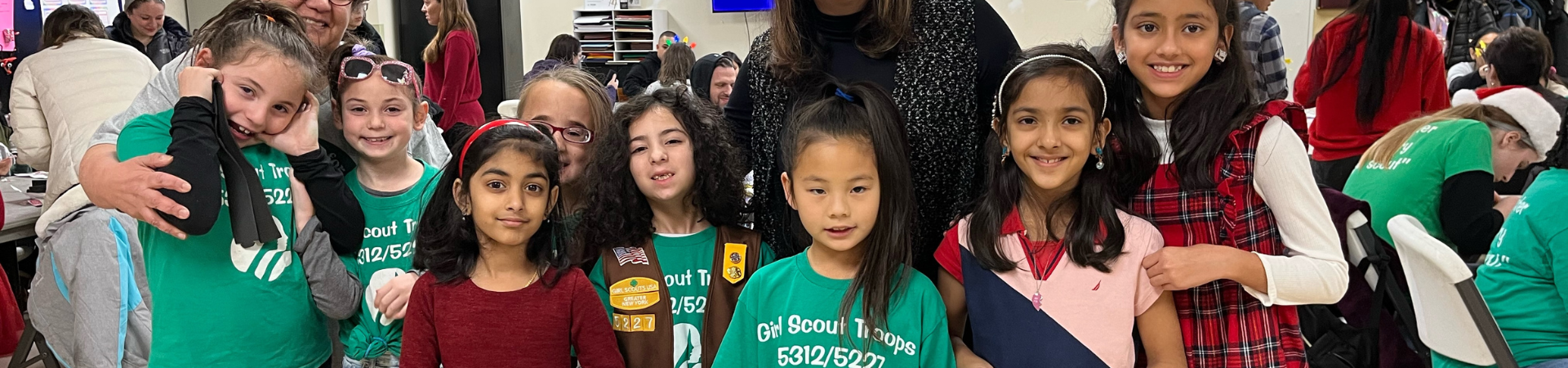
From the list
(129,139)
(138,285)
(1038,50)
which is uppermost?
(1038,50)

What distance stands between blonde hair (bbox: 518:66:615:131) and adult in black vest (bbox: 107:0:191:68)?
396 centimetres

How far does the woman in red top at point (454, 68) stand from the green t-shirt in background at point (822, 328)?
3061mm

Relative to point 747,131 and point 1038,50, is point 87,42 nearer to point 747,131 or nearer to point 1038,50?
point 747,131

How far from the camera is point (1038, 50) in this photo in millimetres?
1602

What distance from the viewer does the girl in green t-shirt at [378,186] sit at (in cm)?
183

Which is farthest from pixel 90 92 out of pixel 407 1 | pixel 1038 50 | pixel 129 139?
pixel 407 1

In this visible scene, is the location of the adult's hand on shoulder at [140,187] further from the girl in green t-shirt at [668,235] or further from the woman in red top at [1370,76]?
the woman in red top at [1370,76]

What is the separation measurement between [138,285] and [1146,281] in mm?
2477

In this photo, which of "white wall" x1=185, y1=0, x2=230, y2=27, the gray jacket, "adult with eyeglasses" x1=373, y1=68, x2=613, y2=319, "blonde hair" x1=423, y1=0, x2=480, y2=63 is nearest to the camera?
"adult with eyeglasses" x1=373, y1=68, x2=613, y2=319

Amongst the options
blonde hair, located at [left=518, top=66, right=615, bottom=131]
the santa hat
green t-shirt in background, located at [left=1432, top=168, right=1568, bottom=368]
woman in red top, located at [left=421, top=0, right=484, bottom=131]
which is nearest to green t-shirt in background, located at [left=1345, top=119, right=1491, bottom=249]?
the santa hat

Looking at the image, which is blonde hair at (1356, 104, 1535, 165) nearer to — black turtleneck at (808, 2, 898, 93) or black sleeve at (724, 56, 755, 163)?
black turtleneck at (808, 2, 898, 93)

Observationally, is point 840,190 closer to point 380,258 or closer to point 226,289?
point 380,258

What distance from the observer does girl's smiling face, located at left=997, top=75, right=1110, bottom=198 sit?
1.50 meters

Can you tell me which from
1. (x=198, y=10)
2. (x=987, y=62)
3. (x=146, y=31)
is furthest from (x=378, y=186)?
(x=198, y=10)
